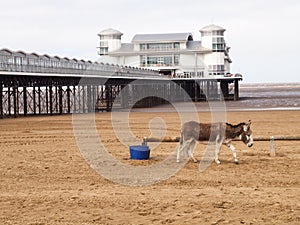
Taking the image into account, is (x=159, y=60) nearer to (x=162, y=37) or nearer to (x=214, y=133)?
(x=162, y=37)

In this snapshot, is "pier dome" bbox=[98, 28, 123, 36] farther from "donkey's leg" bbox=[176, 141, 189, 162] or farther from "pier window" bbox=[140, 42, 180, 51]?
"donkey's leg" bbox=[176, 141, 189, 162]

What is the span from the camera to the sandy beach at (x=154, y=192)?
1020cm

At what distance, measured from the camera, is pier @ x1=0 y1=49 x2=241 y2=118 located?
42.8 m

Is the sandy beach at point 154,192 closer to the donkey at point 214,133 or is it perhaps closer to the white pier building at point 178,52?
the donkey at point 214,133

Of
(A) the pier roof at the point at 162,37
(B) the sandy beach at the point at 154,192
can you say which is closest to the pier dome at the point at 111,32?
(A) the pier roof at the point at 162,37

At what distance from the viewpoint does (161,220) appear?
9930 millimetres

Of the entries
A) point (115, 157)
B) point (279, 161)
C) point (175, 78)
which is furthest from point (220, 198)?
point (175, 78)

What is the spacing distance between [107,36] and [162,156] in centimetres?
8530

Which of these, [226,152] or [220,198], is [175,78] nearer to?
[226,152]

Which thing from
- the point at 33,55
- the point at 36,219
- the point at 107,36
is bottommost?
the point at 36,219

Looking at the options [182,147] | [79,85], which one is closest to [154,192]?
[182,147]

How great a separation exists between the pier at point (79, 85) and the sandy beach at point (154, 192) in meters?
→ 22.9

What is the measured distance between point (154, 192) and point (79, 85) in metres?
47.8

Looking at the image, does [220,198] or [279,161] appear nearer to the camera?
[220,198]
